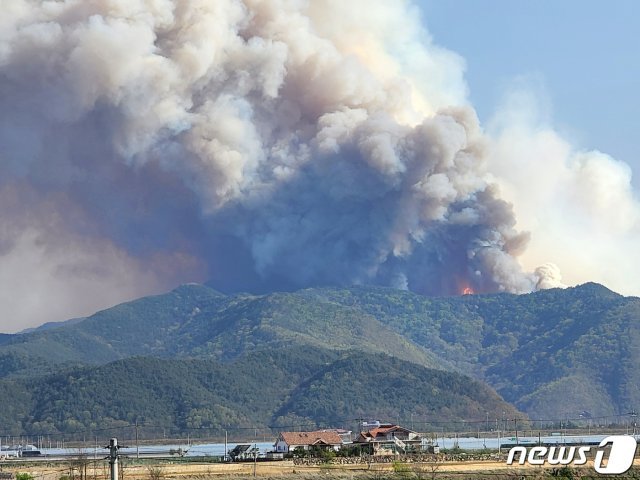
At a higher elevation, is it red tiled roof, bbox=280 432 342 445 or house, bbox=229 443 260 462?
red tiled roof, bbox=280 432 342 445

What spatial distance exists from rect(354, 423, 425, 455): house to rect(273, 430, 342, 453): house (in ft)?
10.2

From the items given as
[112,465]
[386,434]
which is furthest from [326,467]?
[112,465]

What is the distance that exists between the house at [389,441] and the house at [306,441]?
3.09 meters

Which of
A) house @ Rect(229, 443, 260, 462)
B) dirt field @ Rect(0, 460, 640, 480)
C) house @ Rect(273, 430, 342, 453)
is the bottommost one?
dirt field @ Rect(0, 460, 640, 480)

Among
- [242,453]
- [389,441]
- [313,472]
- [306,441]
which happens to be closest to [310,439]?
[306,441]

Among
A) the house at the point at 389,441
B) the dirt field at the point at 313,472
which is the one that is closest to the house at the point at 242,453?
the house at the point at 389,441

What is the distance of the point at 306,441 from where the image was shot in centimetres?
15488

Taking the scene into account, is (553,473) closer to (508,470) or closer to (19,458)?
(508,470)

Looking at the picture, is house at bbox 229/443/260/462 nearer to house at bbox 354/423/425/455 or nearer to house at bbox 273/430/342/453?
house at bbox 273/430/342/453

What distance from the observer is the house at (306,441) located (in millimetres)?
151750

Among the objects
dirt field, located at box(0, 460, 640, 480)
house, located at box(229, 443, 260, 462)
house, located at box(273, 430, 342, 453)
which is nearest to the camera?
dirt field, located at box(0, 460, 640, 480)

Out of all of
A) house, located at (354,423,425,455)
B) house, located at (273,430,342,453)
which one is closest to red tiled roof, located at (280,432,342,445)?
house, located at (273,430,342,453)

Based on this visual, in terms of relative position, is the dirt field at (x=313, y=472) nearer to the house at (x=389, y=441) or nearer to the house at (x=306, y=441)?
the house at (x=389, y=441)

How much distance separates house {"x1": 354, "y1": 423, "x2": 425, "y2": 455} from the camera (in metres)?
148
